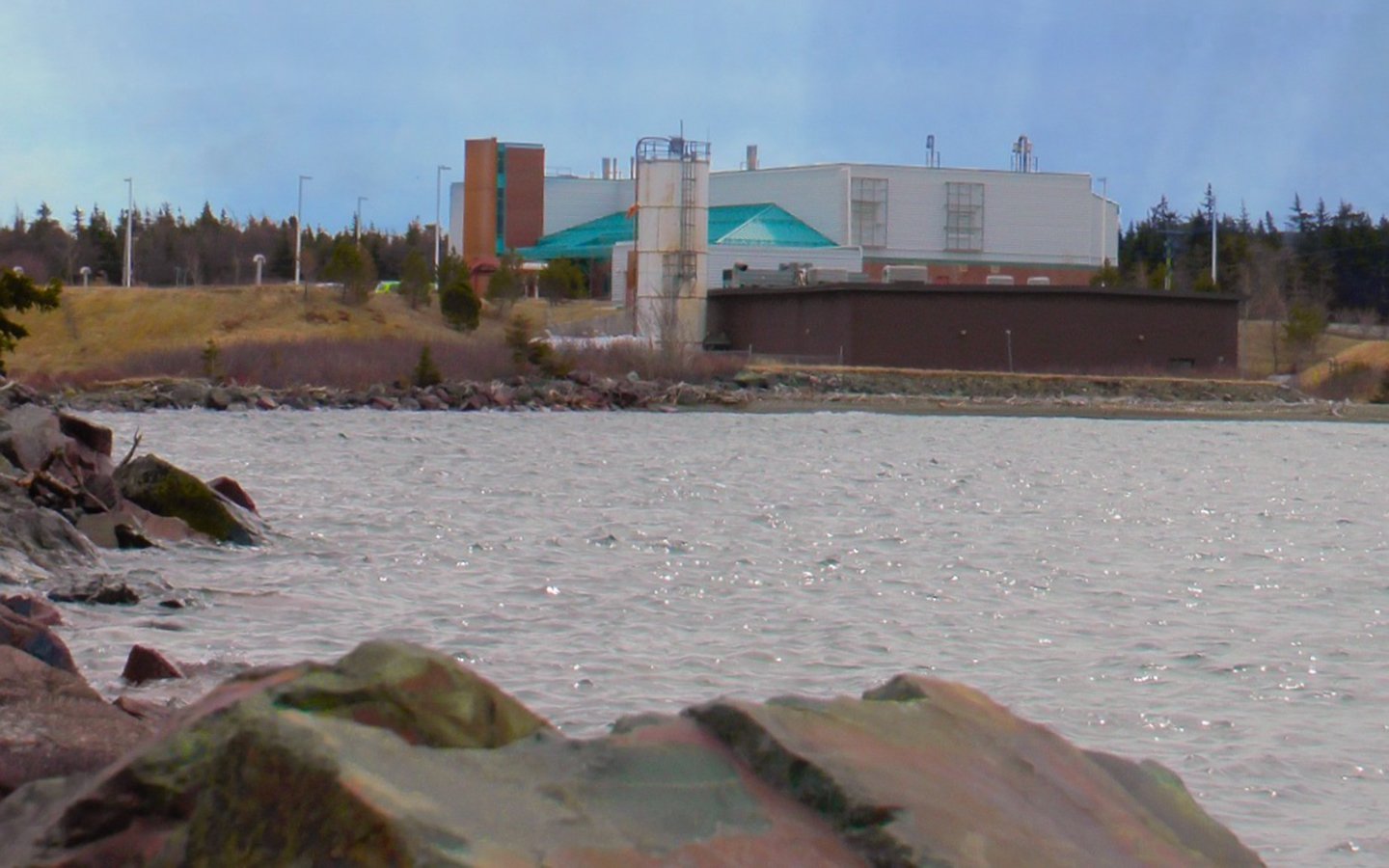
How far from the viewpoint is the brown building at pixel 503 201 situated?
353 feet

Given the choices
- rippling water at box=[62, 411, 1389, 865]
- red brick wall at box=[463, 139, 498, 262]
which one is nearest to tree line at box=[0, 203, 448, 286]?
red brick wall at box=[463, 139, 498, 262]

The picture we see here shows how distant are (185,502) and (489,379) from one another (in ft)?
152

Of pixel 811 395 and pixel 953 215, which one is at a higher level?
pixel 953 215

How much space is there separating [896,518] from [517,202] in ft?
289

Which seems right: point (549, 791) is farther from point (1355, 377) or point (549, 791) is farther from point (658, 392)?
point (1355, 377)

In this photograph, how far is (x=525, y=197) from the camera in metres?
109

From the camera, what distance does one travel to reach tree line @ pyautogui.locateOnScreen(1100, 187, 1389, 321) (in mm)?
107625

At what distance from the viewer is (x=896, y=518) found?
23594 millimetres

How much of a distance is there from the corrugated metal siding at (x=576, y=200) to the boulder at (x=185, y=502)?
92.9 meters

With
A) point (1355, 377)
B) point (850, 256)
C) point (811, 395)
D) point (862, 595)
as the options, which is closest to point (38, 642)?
point (862, 595)

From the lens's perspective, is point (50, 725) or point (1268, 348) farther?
point (1268, 348)

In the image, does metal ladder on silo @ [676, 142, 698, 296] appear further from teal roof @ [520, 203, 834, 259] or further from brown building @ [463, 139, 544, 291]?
brown building @ [463, 139, 544, 291]

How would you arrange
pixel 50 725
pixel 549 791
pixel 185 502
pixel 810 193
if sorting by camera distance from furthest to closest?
pixel 810 193, pixel 185 502, pixel 50 725, pixel 549 791

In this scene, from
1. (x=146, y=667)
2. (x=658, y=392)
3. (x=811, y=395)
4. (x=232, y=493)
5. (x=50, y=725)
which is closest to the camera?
(x=50, y=725)
